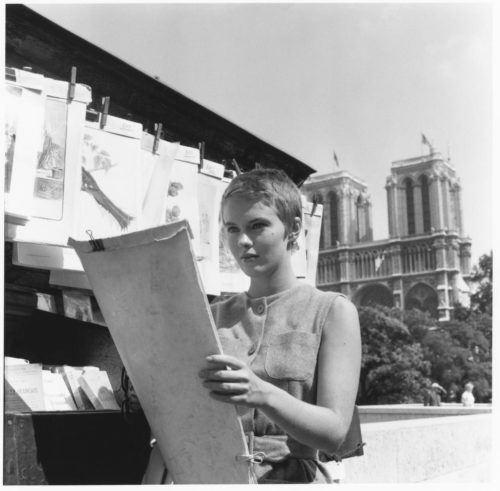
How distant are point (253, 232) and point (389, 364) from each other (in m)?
32.3

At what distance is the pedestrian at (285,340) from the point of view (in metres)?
1.08

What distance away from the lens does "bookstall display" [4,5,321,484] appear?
5.25 feet

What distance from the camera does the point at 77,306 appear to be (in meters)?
2.31

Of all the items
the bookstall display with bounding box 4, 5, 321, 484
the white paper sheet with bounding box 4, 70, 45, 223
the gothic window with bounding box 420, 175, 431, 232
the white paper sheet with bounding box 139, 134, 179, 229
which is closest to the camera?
the bookstall display with bounding box 4, 5, 321, 484

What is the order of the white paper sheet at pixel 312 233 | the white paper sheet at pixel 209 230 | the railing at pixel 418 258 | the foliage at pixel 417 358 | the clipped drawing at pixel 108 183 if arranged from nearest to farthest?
the clipped drawing at pixel 108 183 → the white paper sheet at pixel 209 230 → the white paper sheet at pixel 312 233 → the foliage at pixel 417 358 → the railing at pixel 418 258

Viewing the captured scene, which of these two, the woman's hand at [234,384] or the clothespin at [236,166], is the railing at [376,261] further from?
the woman's hand at [234,384]

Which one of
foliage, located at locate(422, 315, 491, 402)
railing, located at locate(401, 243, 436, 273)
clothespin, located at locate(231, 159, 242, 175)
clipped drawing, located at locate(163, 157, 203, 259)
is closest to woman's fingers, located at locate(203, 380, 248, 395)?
clipped drawing, located at locate(163, 157, 203, 259)

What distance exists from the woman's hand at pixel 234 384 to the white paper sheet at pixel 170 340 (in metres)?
0.05

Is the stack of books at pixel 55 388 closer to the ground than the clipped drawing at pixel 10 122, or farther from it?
closer to the ground

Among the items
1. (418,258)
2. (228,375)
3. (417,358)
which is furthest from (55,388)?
(418,258)

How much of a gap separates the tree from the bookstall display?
29.3m

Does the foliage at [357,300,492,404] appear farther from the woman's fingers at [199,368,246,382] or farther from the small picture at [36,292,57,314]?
the woman's fingers at [199,368,246,382]

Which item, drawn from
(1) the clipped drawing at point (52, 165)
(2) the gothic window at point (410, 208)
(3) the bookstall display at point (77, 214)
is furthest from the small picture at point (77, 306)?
(2) the gothic window at point (410, 208)

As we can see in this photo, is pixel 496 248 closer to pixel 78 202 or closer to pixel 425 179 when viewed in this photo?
pixel 78 202
